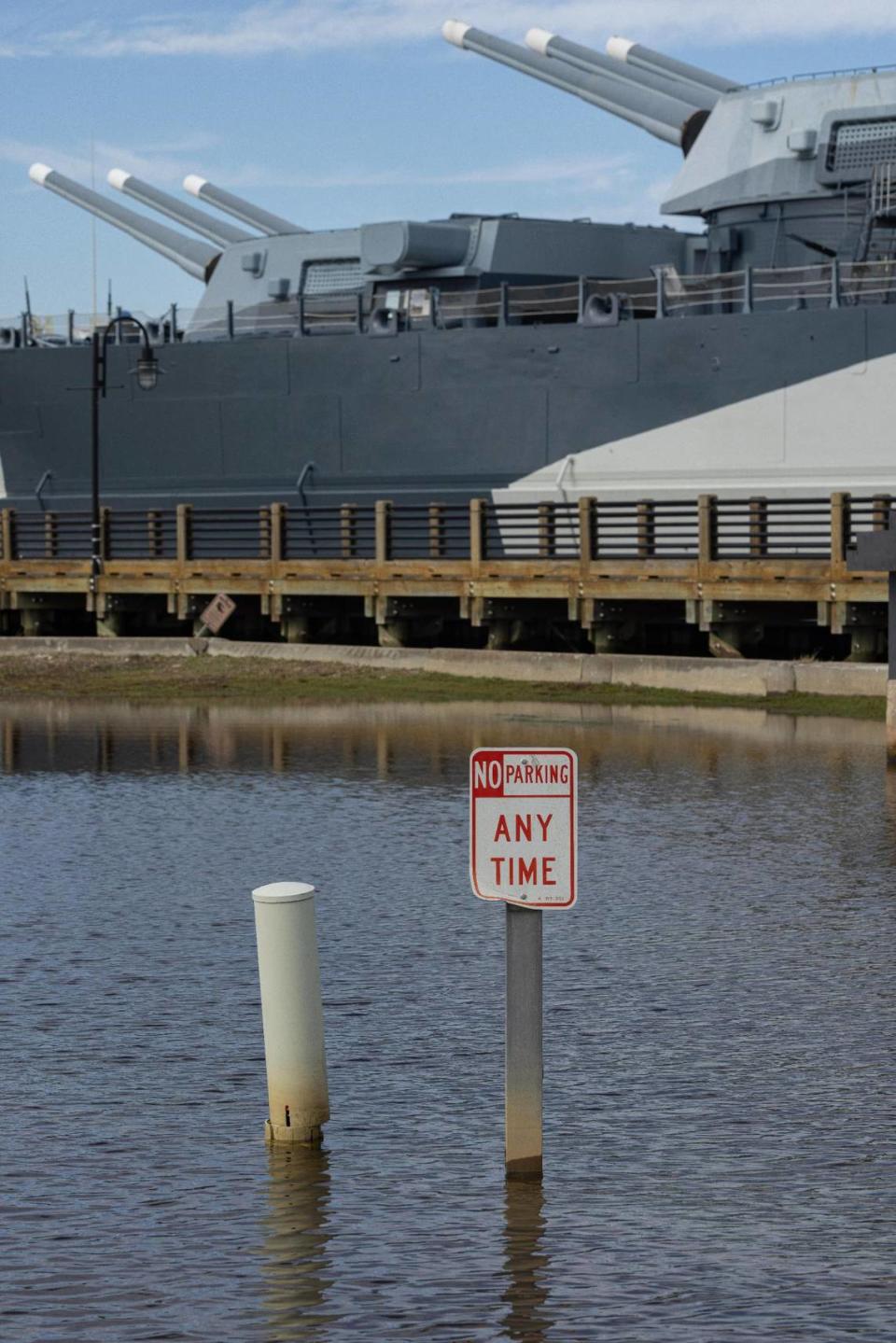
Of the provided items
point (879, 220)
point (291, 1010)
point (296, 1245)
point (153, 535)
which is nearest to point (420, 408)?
point (153, 535)

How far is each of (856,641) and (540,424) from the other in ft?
38.2

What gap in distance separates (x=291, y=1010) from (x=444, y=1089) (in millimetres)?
1070

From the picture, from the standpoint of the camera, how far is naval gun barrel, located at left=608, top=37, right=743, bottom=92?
42250 millimetres

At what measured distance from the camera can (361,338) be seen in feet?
129

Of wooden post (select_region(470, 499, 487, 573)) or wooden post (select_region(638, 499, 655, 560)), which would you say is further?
wooden post (select_region(638, 499, 655, 560))

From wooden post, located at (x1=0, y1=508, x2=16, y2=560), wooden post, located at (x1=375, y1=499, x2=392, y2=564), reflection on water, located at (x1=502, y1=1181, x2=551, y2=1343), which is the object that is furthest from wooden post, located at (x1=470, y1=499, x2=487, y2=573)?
reflection on water, located at (x1=502, y1=1181, x2=551, y2=1343)

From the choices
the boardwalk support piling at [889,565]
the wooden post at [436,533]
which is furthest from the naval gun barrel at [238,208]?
the boardwalk support piling at [889,565]

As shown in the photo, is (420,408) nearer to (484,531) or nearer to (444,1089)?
(484,531)

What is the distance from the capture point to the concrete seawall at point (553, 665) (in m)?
24.8

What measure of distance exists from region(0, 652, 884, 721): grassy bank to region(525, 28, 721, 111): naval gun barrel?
18.0 metres

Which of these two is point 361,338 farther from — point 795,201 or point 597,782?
point 597,782

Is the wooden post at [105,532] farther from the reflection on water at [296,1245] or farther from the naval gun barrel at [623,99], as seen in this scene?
the reflection on water at [296,1245]

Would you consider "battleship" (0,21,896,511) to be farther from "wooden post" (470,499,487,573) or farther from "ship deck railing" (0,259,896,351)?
"wooden post" (470,499,487,573)

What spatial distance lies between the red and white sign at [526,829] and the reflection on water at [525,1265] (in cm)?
87
